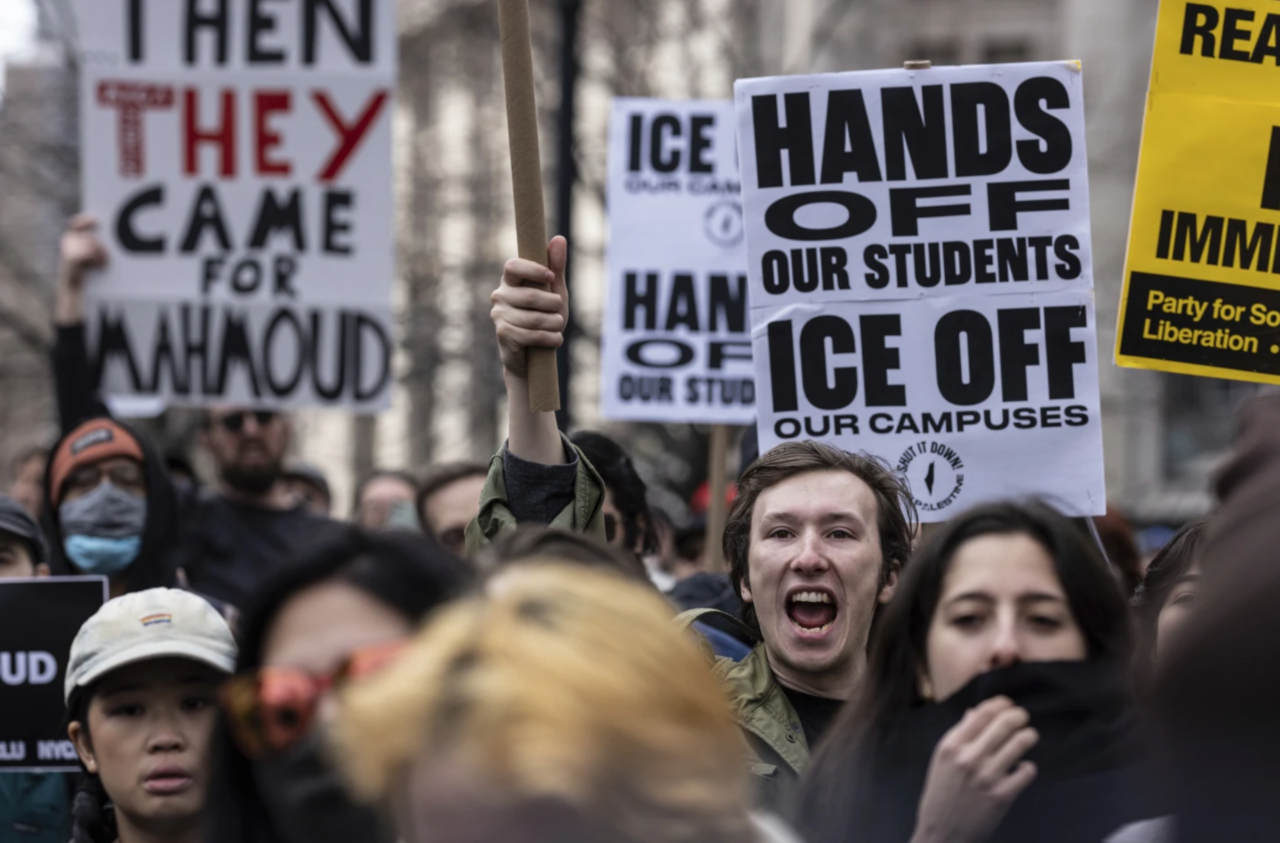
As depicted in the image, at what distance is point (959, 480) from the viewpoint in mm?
4656

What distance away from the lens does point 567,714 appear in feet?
5.61

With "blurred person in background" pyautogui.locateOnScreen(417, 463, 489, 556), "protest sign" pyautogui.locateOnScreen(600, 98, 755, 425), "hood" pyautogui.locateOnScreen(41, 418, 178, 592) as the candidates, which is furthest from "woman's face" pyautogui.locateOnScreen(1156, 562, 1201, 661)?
"protest sign" pyautogui.locateOnScreen(600, 98, 755, 425)

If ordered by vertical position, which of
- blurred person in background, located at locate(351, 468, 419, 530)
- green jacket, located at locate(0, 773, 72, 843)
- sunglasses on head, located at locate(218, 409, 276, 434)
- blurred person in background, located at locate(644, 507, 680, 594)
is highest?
sunglasses on head, located at locate(218, 409, 276, 434)

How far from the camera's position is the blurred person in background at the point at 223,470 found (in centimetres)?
637

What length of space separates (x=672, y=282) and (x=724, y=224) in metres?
0.32

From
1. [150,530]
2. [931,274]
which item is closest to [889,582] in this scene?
[931,274]

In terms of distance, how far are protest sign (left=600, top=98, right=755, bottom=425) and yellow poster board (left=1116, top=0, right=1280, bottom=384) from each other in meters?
2.52

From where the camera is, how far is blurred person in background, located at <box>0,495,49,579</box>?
5.00m

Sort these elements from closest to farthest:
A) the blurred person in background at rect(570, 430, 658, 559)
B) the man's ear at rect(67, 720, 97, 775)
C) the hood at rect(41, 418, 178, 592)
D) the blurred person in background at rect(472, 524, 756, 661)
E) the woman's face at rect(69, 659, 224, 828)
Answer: the blurred person in background at rect(472, 524, 756, 661) < the woman's face at rect(69, 659, 224, 828) < the man's ear at rect(67, 720, 97, 775) < the blurred person in background at rect(570, 430, 658, 559) < the hood at rect(41, 418, 178, 592)

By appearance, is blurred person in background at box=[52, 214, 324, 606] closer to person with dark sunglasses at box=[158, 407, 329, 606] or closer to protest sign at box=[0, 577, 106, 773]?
person with dark sunglasses at box=[158, 407, 329, 606]

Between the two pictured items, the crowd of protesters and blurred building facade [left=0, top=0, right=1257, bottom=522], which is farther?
blurred building facade [left=0, top=0, right=1257, bottom=522]

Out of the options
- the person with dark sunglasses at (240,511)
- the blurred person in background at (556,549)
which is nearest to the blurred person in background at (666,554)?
the person with dark sunglasses at (240,511)

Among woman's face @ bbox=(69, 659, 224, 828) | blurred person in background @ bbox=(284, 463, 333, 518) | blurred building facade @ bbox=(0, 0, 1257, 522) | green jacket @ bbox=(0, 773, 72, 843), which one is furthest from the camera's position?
blurred building facade @ bbox=(0, 0, 1257, 522)

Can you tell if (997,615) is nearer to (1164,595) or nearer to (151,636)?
(1164,595)
